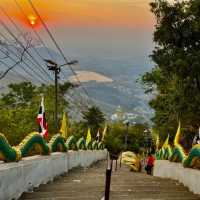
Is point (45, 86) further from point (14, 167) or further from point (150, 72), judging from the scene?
point (14, 167)

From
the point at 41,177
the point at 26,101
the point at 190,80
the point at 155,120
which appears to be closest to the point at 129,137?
the point at 26,101

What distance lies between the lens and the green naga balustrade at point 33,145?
15688 mm

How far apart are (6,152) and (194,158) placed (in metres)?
5.57

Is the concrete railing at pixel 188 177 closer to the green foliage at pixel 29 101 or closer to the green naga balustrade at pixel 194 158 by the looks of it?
the green naga balustrade at pixel 194 158

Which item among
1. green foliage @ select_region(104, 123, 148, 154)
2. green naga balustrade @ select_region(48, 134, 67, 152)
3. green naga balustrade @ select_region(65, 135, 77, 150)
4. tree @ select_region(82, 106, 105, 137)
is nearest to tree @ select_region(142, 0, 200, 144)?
green naga balustrade @ select_region(65, 135, 77, 150)

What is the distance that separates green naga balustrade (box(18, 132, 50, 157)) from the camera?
1569 cm

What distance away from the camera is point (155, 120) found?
5872 centimetres

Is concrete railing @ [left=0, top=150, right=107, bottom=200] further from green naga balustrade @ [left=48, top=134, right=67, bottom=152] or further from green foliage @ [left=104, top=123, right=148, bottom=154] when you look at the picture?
green foliage @ [left=104, top=123, right=148, bottom=154]

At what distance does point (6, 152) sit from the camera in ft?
41.4

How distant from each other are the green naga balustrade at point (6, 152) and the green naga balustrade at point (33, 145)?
208cm

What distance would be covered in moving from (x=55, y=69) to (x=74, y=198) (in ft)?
103

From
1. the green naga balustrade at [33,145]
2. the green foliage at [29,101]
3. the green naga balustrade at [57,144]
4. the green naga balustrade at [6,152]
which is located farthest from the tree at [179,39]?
the green foliage at [29,101]

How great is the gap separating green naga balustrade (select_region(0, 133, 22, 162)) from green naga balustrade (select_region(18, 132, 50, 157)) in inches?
81.8

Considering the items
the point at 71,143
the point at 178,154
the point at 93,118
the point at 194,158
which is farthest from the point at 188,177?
the point at 93,118
